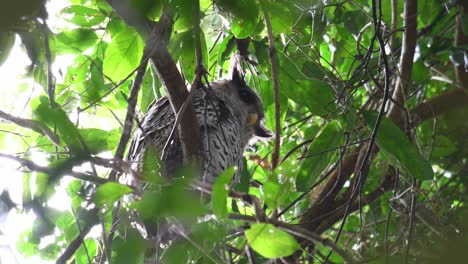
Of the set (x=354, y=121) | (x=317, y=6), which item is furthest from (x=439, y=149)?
(x=317, y=6)

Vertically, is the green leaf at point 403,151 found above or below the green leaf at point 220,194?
above

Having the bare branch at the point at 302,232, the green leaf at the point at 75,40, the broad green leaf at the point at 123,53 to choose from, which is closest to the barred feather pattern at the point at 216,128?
the broad green leaf at the point at 123,53

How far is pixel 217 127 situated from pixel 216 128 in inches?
0.5

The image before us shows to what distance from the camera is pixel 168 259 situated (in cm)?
144

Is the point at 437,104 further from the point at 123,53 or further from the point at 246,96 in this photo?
the point at 123,53

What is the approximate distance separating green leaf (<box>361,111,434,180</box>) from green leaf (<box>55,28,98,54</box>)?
4.17 feet

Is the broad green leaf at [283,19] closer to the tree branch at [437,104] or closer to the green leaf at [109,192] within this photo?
the green leaf at [109,192]

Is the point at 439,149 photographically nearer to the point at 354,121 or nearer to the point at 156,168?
the point at 354,121

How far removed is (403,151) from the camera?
182cm

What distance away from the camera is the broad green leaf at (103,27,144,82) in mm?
2053

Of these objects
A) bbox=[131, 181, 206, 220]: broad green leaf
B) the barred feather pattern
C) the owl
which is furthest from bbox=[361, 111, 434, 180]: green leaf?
bbox=[131, 181, 206, 220]: broad green leaf

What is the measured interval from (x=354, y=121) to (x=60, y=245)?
1418 millimetres

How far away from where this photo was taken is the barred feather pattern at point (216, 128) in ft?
8.07

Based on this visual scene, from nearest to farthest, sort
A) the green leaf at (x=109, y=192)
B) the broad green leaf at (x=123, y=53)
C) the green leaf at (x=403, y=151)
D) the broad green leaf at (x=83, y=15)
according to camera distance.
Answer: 1. the green leaf at (x=109, y=192)
2. the green leaf at (x=403, y=151)
3. the broad green leaf at (x=123, y=53)
4. the broad green leaf at (x=83, y=15)
